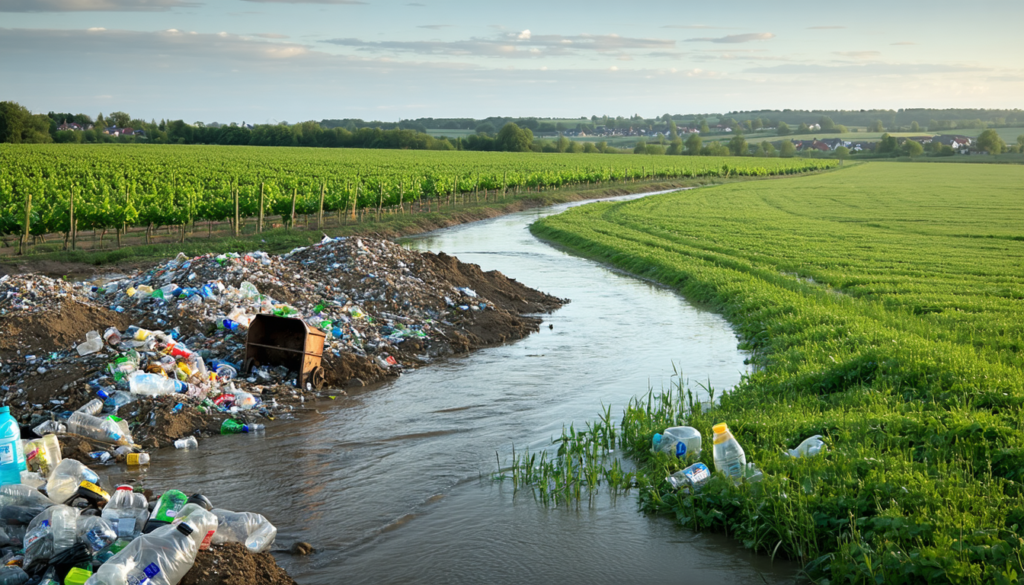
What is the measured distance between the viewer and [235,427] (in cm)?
971

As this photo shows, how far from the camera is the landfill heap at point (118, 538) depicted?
5.11 meters

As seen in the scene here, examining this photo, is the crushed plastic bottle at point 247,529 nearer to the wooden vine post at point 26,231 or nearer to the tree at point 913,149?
the wooden vine post at point 26,231

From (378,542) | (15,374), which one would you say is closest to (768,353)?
(378,542)

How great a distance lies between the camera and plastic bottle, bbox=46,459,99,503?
6.57m

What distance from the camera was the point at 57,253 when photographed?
2348 cm

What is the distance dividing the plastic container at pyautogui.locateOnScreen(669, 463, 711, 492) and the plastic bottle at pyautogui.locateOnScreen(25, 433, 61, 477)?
243 inches

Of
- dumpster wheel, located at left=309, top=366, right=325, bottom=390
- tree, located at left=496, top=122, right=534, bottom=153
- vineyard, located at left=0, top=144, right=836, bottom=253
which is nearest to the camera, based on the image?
dumpster wheel, located at left=309, top=366, right=325, bottom=390

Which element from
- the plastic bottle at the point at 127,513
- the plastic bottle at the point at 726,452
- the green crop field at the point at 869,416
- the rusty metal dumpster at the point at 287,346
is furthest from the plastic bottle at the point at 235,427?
the plastic bottle at the point at 726,452

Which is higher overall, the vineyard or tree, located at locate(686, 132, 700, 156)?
tree, located at locate(686, 132, 700, 156)

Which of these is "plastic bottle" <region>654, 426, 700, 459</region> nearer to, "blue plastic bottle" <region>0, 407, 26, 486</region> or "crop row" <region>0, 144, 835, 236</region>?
"blue plastic bottle" <region>0, 407, 26, 486</region>

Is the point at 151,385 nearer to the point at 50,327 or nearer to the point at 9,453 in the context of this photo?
the point at 50,327

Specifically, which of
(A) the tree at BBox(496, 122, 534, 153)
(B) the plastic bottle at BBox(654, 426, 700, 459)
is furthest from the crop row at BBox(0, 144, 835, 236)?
(A) the tree at BBox(496, 122, 534, 153)

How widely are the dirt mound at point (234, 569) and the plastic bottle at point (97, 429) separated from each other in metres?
4.17

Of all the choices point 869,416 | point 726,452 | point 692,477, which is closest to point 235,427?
point 692,477
